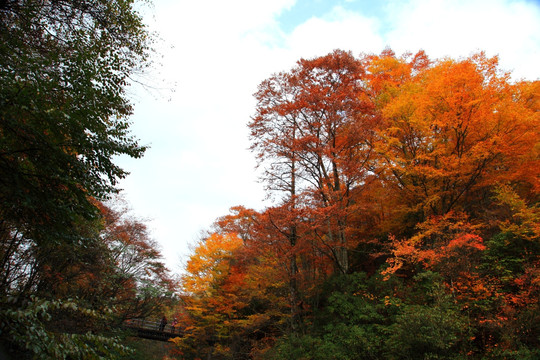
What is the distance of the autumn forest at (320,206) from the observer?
5.09 m

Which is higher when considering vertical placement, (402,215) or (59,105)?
(402,215)

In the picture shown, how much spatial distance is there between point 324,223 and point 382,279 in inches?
113

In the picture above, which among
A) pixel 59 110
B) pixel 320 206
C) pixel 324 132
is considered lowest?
pixel 59 110

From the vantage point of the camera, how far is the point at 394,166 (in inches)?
464

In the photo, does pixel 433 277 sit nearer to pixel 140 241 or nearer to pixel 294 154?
pixel 294 154

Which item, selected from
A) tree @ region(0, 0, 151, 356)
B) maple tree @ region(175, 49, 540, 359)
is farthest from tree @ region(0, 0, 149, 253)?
maple tree @ region(175, 49, 540, 359)

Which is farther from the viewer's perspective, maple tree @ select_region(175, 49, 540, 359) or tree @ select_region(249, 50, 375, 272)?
tree @ select_region(249, 50, 375, 272)

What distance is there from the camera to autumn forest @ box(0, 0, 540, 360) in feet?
16.7

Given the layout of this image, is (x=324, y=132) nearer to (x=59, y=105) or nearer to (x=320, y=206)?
(x=320, y=206)

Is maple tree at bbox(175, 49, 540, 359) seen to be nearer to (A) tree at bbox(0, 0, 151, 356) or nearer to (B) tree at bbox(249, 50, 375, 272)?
(B) tree at bbox(249, 50, 375, 272)

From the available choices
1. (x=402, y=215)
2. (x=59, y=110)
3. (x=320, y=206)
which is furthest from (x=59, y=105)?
(x=402, y=215)

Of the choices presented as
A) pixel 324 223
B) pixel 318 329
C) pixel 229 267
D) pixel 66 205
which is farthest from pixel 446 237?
pixel 229 267

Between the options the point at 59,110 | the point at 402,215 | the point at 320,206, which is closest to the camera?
the point at 59,110

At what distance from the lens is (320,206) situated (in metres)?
11.7
